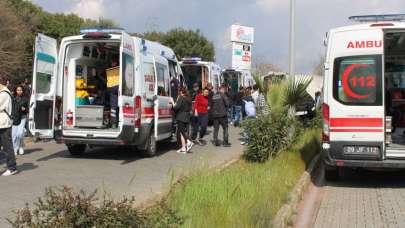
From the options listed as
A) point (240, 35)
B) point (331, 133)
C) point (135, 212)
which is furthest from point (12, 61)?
point (135, 212)

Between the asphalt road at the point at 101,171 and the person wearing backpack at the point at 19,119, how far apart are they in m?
0.35

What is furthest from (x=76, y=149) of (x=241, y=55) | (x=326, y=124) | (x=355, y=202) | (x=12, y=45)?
(x=12, y=45)

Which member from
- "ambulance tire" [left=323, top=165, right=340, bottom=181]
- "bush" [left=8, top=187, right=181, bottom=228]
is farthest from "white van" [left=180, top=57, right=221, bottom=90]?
"bush" [left=8, top=187, right=181, bottom=228]

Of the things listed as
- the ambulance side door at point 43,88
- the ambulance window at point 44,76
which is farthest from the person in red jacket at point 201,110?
the ambulance window at point 44,76

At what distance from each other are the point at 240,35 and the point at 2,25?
1605 centimetres

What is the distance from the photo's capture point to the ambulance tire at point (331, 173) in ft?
35.1

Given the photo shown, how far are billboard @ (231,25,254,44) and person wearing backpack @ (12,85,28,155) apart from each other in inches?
A: 890

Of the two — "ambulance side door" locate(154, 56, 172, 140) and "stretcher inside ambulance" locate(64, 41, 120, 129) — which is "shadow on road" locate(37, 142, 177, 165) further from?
"stretcher inside ambulance" locate(64, 41, 120, 129)

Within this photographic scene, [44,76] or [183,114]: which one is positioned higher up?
[44,76]

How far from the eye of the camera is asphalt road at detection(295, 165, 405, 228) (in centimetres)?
775

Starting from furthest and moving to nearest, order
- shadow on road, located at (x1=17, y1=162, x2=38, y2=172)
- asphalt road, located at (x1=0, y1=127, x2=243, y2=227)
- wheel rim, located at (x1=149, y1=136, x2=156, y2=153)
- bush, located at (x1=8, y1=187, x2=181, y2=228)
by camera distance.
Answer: wheel rim, located at (x1=149, y1=136, x2=156, y2=153)
shadow on road, located at (x1=17, y1=162, x2=38, y2=172)
asphalt road, located at (x1=0, y1=127, x2=243, y2=227)
bush, located at (x1=8, y1=187, x2=181, y2=228)

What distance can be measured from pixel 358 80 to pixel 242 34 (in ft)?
88.4

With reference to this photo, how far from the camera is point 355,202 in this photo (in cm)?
904

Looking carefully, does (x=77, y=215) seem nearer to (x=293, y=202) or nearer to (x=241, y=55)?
(x=293, y=202)
